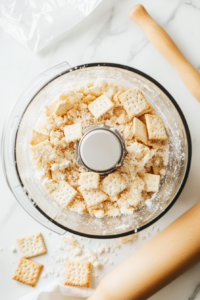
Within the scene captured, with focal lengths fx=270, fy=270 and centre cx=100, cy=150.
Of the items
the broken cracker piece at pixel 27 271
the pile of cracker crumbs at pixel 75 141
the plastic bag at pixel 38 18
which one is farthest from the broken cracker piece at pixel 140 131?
the broken cracker piece at pixel 27 271

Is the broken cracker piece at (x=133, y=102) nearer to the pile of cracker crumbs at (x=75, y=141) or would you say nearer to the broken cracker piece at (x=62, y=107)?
the pile of cracker crumbs at (x=75, y=141)

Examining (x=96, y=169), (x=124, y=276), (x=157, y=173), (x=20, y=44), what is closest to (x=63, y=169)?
(x=96, y=169)

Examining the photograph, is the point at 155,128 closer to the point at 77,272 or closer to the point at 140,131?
the point at 140,131

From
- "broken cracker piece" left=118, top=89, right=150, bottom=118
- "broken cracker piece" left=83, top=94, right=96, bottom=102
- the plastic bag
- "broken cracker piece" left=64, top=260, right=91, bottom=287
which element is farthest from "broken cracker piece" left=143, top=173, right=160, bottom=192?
the plastic bag

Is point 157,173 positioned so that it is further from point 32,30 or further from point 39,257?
point 32,30

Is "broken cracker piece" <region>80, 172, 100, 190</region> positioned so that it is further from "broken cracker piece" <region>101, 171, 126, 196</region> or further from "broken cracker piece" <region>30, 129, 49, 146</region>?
"broken cracker piece" <region>30, 129, 49, 146</region>

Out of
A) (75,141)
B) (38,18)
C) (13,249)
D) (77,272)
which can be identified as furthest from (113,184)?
(38,18)

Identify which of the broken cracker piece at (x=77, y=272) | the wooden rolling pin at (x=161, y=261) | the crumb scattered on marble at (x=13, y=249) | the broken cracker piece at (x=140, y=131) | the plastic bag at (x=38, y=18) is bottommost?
the wooden rolling pin at (x=161, y=261)
